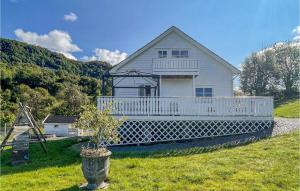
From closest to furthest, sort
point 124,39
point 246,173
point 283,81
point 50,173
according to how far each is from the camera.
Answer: point 246,173 → point 50,173 → point 124,39 → point 283,81

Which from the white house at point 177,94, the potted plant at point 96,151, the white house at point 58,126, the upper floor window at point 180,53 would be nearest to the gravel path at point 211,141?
the white house at point 177,94

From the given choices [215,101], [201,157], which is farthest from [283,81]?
[201,157]

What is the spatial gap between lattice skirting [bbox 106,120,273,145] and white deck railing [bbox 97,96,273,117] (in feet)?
1.67

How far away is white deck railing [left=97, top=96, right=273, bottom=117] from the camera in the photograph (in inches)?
525

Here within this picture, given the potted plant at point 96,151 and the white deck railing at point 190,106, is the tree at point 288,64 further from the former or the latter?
the potted plant at point 96,151

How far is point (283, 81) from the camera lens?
135 ft

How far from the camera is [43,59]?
193ft

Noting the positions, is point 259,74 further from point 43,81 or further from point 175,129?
point 43,81

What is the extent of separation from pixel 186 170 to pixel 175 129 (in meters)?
5.54

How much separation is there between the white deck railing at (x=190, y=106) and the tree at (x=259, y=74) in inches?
1239

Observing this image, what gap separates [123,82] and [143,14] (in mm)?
5138

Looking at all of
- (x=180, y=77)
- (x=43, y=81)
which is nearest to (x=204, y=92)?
(x=180, y=77)

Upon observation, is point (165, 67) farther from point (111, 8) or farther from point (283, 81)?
point (283, 81)

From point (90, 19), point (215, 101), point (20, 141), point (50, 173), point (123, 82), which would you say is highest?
point (90, 19)
